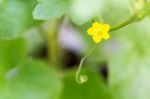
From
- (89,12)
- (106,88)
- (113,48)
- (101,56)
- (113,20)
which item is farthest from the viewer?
(113,48)

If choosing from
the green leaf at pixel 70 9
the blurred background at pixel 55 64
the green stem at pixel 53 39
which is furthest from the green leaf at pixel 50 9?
the green stem at pixel 53 39

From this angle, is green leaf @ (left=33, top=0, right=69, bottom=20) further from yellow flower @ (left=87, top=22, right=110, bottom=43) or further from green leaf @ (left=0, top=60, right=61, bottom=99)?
green leaf @ (left=0, top=60, right=61, bottom=99)

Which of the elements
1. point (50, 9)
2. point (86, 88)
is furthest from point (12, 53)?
point (50, 9)

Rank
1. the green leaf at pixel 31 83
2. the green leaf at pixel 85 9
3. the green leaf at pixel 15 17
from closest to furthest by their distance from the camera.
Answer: the green leaf at pixel 85 9, the green leaf at pixel 15 17, the green leaf at pixel 31 83

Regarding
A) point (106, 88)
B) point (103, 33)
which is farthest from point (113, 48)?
point (103, 33)

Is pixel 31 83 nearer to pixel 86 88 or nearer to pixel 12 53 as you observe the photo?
pixel 12 53

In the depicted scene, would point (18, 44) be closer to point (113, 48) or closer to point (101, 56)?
point (101, 56)

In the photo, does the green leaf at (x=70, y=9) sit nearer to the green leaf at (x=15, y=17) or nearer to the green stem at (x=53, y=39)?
the green leaf at (x=15, y=17)
